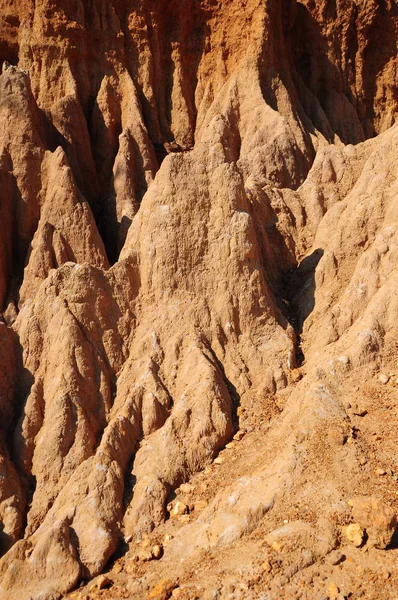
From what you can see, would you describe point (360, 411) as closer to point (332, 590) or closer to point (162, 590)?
point (332, 590)

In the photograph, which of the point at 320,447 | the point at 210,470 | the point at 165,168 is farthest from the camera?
the point at 165,168

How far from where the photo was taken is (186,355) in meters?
10.2

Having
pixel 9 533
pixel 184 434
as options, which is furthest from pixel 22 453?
pixel 184 434

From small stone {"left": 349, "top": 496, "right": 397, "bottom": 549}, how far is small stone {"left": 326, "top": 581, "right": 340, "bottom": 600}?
0.76m

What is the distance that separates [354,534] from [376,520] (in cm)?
37

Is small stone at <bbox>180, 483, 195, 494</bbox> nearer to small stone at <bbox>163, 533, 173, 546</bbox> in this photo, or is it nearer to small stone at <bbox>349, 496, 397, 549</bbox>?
small stone at <bbox>163, 533, 173, 546</bbox>

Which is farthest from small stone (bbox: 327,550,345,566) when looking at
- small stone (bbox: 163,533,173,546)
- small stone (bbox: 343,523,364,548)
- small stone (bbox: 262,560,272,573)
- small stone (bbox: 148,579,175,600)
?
small stone (bbox: 163,533,173,546)

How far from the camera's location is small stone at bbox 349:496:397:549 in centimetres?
666

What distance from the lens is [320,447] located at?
8.00 meters

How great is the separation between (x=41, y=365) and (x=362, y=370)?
6067mm

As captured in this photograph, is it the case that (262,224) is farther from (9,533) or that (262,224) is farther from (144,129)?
(9,533)

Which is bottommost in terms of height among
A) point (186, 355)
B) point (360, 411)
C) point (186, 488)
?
point (186, 488)

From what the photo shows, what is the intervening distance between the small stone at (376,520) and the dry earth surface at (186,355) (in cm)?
3

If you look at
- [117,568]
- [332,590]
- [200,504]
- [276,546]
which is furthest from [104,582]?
[332,590]
